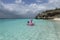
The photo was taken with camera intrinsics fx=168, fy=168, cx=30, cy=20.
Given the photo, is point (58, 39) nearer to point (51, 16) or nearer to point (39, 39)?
point (39, 39)

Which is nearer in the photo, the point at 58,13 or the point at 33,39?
the point at 33,39

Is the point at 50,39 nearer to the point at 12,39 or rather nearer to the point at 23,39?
the point at 23,39

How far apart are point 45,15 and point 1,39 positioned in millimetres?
90603

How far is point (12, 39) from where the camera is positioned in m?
15.1

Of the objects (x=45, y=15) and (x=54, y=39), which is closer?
(x=54, y=39)

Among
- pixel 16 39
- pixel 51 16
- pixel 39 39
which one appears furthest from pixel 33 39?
pixel 51 16

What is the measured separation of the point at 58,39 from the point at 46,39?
108 cm

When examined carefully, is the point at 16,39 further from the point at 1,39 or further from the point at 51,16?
the point at 51,16

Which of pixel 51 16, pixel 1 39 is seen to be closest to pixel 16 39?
pixel 1 39

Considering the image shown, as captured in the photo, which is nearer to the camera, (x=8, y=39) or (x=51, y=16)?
(x=8, y=39)

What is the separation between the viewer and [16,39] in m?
15.2

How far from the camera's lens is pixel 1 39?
15227 millimetres

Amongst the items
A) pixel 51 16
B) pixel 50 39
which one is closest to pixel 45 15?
pixel 51 16

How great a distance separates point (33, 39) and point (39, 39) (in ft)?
1.79
